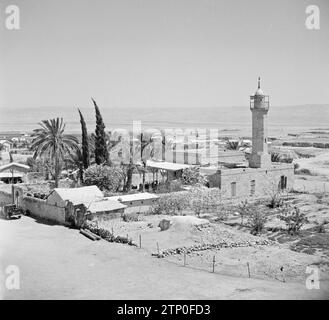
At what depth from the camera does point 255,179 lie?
87.9 feet

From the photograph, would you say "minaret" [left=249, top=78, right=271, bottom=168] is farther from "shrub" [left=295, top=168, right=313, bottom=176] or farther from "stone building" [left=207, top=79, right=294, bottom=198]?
"shrub" [left=295, top=168, right=313, bottom=176]

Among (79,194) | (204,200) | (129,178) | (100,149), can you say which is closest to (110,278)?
(79,194)

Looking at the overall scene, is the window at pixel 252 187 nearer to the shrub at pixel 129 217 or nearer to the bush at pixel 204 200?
the bush at pixel 204 200

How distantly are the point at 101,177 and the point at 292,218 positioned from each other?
1092 centimetres

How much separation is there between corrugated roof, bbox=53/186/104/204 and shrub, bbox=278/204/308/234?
803 centimetres

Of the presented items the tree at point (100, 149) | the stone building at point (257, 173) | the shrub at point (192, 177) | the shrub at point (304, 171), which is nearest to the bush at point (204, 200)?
the stone building at point (257, 173)

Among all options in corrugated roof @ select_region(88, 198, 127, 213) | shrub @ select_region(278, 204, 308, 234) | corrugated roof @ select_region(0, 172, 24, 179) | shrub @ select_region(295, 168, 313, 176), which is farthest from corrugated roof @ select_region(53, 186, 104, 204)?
shrub @ select_region(295, 168, 313, 176)

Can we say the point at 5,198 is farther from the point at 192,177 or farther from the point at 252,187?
the point at 252,187

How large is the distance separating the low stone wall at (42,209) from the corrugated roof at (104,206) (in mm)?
1349

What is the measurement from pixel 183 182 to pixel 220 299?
1525cm

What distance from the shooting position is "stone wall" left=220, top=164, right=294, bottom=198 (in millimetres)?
25467

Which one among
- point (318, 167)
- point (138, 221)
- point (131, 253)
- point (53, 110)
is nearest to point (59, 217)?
point (138, 221)
